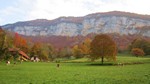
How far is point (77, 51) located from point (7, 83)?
385 feet

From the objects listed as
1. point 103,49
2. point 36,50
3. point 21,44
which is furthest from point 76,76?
point 21,44

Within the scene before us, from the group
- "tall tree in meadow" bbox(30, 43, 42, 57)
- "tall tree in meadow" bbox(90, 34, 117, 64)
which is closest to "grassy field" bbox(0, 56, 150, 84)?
"tall tree in meadow" bbox(90, 34, 117, 64)

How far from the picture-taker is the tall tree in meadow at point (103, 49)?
8438 centimetres

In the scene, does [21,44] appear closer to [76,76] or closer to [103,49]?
[103,49]

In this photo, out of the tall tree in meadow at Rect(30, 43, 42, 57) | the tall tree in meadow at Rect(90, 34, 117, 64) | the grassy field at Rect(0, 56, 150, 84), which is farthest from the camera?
the tall tree in meadow at Rect(30, 43, 42, 57)

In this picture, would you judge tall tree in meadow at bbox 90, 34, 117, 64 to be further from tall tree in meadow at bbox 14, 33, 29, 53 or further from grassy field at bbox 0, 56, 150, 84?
tall tree in meadow at bbox 14, 33, 29, 53

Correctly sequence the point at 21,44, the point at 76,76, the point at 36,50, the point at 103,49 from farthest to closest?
the point at 36,50 < the point at 21,44 < the point at 103,49 < the point at 76,76

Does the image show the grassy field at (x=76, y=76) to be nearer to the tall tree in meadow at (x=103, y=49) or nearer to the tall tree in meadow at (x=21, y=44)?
the tall tree in meadow at (x=103, y=49)

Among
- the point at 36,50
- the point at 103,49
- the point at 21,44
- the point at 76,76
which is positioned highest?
the point at 21,44

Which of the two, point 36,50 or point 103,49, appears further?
point 36,50

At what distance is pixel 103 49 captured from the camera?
84750mm

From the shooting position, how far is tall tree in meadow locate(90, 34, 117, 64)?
8438cm

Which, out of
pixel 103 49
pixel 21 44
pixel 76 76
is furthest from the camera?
pixel 21 44

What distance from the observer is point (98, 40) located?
87312 millimetres
